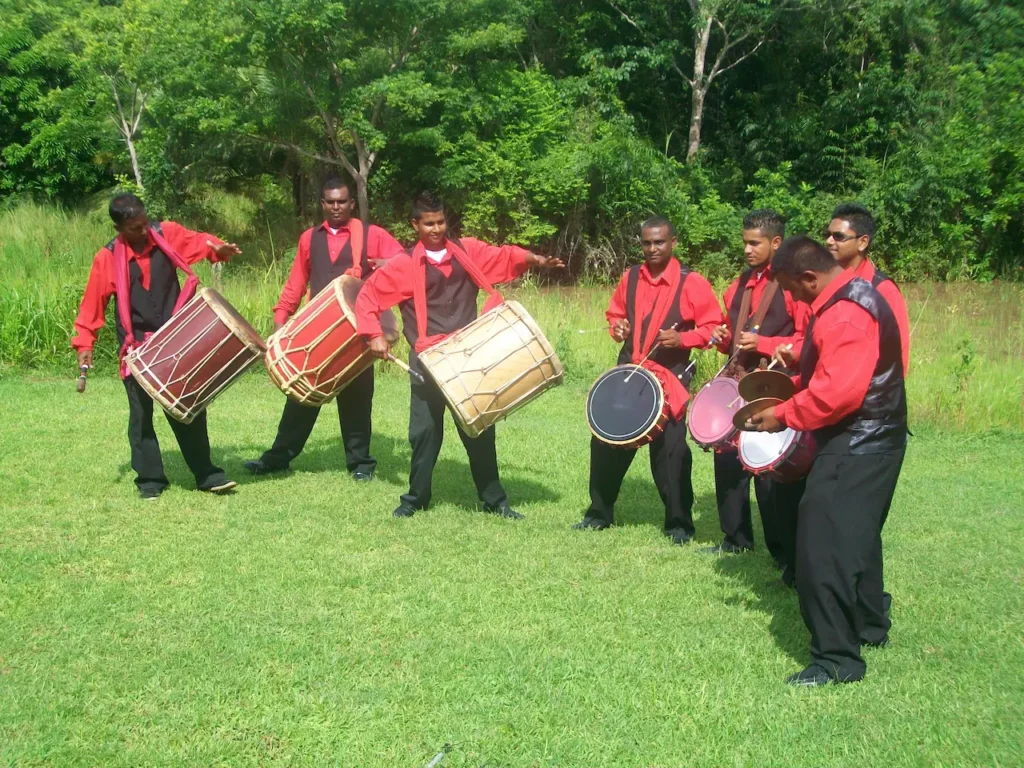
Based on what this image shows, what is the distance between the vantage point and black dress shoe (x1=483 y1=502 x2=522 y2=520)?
6970mm

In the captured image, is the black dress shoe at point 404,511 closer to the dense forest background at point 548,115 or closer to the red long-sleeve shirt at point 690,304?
the red long-sleeve shirt at point 690,304

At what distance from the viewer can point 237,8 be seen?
21.4 m

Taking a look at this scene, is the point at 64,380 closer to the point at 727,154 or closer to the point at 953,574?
the point at 953,574

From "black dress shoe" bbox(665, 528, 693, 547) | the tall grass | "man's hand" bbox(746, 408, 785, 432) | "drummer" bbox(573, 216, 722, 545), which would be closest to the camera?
"man's hand" bbox(746, 408, 785, 432)

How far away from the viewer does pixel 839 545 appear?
4.32 m

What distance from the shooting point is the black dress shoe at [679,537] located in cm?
646

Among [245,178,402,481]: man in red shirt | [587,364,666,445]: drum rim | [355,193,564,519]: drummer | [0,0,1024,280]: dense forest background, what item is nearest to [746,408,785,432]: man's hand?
[587,364,666,445]: drum rim

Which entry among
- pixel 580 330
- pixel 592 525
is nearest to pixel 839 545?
pixel 592 525

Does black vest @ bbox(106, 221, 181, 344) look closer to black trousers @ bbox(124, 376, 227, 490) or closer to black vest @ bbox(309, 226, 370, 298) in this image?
black trousers @ bbox(124, 376, 227, 490)

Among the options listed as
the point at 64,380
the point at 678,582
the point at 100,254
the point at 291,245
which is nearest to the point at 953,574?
the point at 678,582

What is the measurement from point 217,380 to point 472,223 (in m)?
17.8

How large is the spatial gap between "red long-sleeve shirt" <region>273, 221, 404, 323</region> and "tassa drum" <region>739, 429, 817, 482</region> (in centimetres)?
344

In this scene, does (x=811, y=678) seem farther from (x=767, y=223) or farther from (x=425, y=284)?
(x=425, y=284)

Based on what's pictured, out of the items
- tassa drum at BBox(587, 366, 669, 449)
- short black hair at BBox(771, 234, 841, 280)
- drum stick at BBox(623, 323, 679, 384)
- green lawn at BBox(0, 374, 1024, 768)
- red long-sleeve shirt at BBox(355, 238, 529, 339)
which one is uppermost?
short black hair at BBox(771, 234, 841, 280)
